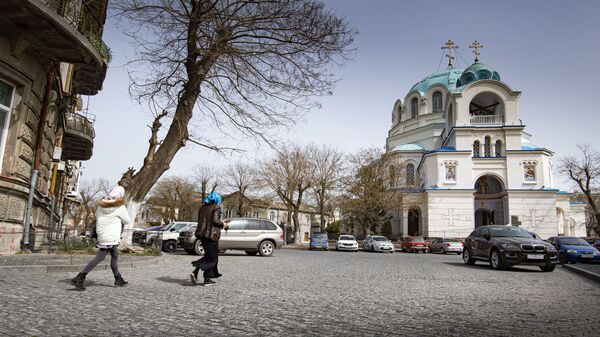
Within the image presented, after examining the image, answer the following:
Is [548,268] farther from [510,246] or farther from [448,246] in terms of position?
[448,246]

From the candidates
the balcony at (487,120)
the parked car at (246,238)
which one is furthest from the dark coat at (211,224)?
the balcony at (487,120)

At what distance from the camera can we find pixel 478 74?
48312 millimetres

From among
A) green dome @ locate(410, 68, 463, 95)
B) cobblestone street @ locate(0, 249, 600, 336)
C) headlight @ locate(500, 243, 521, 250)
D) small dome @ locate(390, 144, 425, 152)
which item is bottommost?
cobblestone street @ locate(0, 249, 600, 336)

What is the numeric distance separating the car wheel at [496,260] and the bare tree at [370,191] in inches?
1015

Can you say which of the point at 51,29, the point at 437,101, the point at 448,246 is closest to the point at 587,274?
the point at 51,29

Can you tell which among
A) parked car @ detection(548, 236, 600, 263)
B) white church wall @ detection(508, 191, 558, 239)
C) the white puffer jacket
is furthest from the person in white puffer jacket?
white church wall @ detection(508, 191, 558, 239)

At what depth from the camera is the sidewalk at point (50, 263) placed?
8133mm

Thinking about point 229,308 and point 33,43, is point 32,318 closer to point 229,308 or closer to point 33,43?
point 229,308

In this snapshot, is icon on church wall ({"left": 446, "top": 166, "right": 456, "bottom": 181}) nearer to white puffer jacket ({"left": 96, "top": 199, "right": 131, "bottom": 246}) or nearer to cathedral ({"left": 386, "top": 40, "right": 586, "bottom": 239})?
cathedral ({"left": 386, "top": 40, "right": 586, "bottom": 239})

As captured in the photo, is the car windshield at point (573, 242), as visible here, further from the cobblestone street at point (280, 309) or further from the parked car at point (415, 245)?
the cobblestone street at point (280, 309)

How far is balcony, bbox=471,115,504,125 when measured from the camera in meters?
45.5

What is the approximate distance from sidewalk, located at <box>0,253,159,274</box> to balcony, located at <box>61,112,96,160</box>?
10.3m

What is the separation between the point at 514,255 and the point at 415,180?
34.0 meters

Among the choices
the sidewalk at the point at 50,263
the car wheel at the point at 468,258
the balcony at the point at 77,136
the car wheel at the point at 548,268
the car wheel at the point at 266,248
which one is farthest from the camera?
the balcony at the point at 77,136
